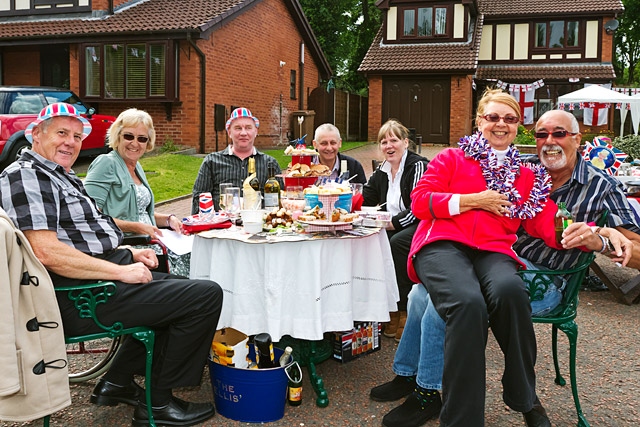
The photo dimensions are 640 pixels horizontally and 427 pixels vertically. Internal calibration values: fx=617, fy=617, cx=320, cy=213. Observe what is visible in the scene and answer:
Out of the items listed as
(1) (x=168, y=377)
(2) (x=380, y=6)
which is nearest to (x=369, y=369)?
(1) (x=168, y=377)

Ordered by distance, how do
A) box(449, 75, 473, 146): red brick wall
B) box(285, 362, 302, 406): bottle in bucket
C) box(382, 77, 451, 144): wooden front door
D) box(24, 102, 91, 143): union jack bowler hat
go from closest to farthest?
box(24, 102, 91, 143): union jack bowler hat, box(285, 362, 302, 406): bottle in bucket, box(449, 75, 473, 146): red brick wall, box(382, 77, 451, 144): wooden front door

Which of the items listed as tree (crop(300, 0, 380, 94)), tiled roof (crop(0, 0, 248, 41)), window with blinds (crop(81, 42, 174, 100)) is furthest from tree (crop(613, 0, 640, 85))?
window with blinds (crop(81, 42, 174, 100))

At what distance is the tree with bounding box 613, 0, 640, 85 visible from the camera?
119 ft

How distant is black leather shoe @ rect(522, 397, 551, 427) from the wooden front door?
824 inches

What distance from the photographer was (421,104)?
24.0 meters

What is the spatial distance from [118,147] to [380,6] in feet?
72.2

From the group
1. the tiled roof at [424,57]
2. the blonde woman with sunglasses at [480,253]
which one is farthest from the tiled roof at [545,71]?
the blonde woman with sunglasses at [480,253]

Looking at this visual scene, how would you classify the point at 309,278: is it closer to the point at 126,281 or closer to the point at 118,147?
the point at 126,281

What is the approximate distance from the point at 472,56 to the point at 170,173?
14.3m

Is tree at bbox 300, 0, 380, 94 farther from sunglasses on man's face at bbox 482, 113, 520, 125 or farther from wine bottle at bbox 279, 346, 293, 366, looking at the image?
wine bottle at bbox 279, 346, 293, 366

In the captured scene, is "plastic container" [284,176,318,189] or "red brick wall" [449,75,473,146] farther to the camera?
"red brick wall" [449,75,473,146]

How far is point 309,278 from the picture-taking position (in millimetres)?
3414

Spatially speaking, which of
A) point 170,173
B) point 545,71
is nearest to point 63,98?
point 170,173

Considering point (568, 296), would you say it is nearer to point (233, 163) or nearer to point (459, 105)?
point (233, 163)
